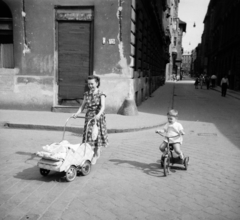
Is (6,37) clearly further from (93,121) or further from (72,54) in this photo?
(93,121)

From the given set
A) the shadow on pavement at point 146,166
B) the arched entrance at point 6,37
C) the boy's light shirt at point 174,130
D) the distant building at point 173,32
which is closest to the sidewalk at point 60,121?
the arched entrance at point 6,37

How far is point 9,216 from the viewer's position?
11.4 feet

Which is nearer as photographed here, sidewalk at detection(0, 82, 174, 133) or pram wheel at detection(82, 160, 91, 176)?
pram wheel at detection(82, 160, 91, 176)

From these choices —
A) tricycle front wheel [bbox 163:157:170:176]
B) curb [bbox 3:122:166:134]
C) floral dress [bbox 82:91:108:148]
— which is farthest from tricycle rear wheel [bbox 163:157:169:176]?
curb [bbox 3:122:166:134]

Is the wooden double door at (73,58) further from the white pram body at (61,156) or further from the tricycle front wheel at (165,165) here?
the tricycle front wheel at (165,165)

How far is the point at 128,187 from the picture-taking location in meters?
4.46

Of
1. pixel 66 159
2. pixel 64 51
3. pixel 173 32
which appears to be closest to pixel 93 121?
pixel 66 159

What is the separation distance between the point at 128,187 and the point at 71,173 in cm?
97

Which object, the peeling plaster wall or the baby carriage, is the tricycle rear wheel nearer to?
the baby carriage

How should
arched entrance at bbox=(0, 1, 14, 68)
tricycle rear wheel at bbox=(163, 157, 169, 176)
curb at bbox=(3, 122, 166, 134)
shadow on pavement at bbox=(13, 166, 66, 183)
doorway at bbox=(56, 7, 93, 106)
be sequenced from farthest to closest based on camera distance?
arched entrance at bbox=(0, 1, 14, 68)
doorway at bbox=(56, 7, 93, 106)
curb at bbox=(3, 122, 166, 134)
tricycle rear wheel at bbox=(163, 157, 169, 176)
shadow on pavement at bbox=(13, 166, 66, 183)

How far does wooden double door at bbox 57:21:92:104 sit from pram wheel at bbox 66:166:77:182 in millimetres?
7594

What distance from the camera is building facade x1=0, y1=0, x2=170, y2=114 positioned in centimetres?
1161

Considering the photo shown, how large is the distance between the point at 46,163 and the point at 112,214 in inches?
61.2

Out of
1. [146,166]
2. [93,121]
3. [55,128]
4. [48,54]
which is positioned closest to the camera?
[93,121]
